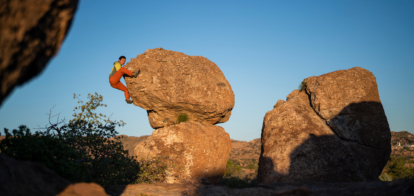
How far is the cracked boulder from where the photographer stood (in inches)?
387

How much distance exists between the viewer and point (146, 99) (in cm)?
1173

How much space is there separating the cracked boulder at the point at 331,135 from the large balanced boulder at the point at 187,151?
2.07 meters

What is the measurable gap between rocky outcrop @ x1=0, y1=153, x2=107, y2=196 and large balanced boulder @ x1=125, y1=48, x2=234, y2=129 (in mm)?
6623

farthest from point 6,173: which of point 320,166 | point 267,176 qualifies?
point 320,166

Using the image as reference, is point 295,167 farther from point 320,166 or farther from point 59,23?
point 59,23

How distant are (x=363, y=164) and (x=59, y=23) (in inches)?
425

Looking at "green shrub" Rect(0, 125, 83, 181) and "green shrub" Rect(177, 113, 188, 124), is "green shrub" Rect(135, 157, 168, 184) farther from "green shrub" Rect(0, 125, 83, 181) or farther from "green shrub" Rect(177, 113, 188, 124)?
"green shrub" Rect(0, 125, 83, 181)

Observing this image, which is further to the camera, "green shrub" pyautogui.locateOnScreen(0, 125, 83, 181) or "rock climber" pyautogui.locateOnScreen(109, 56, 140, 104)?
"rock climber" pyautogui.locateOnScreen(109, 56, 140, 104)

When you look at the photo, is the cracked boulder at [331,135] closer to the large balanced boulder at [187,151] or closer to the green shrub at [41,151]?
the large balanced boulder at [187,151]

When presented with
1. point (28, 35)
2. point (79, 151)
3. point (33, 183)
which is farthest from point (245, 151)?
point (28, 35)

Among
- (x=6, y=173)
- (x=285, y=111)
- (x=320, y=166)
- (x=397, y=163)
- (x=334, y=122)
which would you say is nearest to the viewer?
(x=6, y=173)

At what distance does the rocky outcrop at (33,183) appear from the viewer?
12.4ft

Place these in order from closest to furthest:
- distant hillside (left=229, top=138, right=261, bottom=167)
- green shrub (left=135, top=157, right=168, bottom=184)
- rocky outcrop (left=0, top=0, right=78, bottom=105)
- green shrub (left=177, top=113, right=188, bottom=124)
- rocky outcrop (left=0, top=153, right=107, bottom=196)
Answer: rocky outcrop (left=0, top=0, right=78, bottom=105), rocky outcrop (left=0, top=153, right=107, bottom=196), green shrub (left=135, top=157, right=168, bottom=184), green shrub (left=177, top=113, right=188, bottom=124), distant hillside (left=229, top=138, right=261, bottom=167)

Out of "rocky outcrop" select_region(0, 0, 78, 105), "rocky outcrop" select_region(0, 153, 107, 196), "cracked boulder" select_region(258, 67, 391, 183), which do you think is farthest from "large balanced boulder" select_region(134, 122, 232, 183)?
"rocky outcrop" select_region(0, 0, 78, 105)
